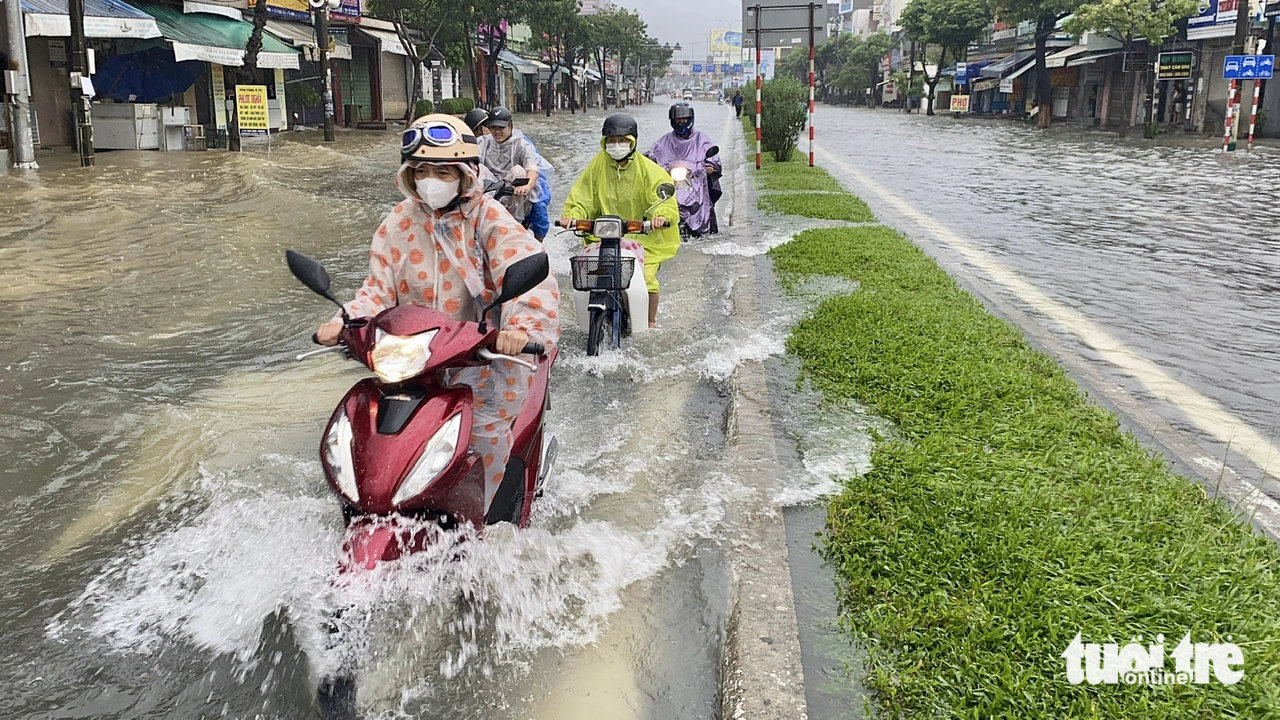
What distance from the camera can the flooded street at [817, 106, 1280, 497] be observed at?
18.2 ft

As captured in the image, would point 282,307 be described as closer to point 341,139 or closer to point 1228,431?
point 1228,431

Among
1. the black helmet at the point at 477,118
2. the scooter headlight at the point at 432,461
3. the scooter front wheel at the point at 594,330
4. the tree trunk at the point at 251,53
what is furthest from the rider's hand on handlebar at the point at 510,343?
the tree trunk at the point at 251,53

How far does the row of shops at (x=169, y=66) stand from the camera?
1848 centimetres

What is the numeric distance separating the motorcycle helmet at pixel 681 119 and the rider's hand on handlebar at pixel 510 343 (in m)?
6.55

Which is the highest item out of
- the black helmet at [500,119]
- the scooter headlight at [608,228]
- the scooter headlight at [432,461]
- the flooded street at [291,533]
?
the black helmet at [500,119]

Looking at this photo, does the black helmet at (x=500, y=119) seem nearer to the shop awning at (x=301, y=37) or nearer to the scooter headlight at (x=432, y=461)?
the scooter headlight at (x=432, y=461)

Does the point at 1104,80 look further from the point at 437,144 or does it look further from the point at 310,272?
the point at 310,272

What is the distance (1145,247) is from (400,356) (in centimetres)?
972

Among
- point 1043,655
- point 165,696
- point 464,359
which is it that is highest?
point 464,359

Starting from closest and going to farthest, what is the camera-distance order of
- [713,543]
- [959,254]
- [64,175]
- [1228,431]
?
[713,543] → [1228,431] → [959,254] → [64,175]

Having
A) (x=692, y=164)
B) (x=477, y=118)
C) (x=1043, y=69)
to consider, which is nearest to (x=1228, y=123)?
(x=1043, y=69)

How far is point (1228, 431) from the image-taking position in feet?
15.6

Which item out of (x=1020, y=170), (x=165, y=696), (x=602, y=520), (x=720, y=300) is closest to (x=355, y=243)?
(x=720, y=300)

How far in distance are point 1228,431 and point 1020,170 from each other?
16497 millimetres
